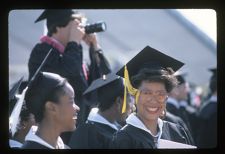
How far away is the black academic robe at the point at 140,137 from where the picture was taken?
3.49 metres

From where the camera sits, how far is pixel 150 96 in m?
3.62

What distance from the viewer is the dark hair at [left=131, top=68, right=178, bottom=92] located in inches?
143

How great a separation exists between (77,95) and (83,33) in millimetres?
367

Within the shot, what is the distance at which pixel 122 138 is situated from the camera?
3584 mm

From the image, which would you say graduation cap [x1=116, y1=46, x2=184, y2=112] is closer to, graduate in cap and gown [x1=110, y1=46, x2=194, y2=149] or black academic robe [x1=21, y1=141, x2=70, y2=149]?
graduate in cap and gown [x1=110, y1=46, x2=194, y2=149]

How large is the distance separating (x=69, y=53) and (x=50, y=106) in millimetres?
634

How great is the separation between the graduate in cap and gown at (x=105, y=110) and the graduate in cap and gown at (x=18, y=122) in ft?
0.87

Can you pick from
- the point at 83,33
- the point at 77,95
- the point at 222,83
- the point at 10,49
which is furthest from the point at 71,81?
the point at 222,83

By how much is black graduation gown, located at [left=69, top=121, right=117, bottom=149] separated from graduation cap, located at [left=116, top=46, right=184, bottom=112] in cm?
26

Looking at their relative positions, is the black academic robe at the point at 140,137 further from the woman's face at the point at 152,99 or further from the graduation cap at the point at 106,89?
the graduation cap at the point at 106,89

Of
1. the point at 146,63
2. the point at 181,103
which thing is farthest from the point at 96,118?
the point at 181,103

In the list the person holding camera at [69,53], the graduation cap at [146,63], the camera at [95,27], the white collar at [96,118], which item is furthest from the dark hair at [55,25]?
the graduation cap at [146,63]

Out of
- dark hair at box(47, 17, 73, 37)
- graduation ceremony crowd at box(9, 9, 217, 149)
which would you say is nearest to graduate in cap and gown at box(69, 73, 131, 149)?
graduation ceremony crowd at box(9, 9, 217, 149)

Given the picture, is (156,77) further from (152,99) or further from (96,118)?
(96,118)
